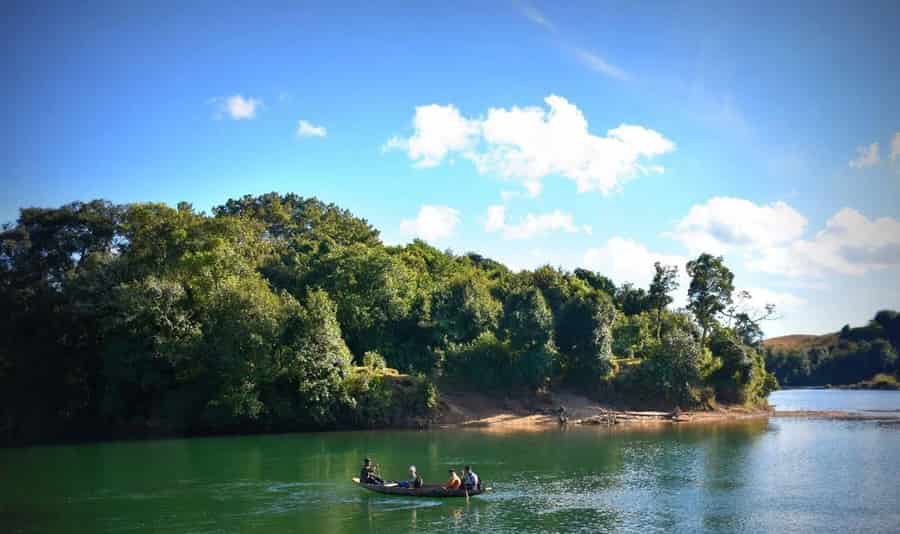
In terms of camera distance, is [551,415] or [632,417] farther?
[551,415]

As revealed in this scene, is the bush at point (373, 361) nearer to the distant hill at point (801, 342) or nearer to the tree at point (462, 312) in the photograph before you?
the tree at point (462, 312)

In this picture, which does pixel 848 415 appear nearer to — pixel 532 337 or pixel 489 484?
pixel 532 337

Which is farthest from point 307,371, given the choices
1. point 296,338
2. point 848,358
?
point 848,358

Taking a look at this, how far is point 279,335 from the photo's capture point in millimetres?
60812

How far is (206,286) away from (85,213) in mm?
18482

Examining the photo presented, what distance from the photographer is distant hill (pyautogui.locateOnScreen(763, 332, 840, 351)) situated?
158625mm

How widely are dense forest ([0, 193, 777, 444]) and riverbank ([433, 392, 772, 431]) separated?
4.91ft

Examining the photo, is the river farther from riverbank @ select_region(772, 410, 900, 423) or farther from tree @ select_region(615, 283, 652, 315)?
tree @ select_region(615, 283, 652, 315)

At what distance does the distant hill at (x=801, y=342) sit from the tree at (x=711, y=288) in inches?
3369

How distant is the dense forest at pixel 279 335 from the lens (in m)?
60.1

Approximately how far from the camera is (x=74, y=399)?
62.8 m

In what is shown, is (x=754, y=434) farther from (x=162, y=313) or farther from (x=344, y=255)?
(x=162, y=313)

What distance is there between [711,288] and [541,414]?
28389 millimetres

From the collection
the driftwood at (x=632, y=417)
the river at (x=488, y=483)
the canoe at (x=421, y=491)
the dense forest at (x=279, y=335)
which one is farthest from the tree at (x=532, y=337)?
the canoe at (x=421, y=491)
